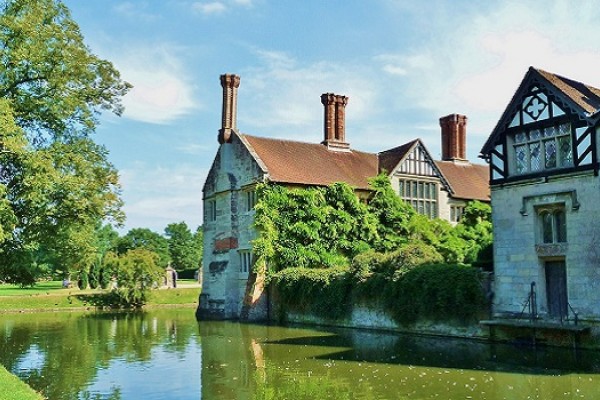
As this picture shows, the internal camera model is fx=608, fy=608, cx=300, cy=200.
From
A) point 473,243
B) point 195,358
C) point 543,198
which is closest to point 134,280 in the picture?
point 473,243

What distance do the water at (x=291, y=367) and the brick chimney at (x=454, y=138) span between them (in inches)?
838

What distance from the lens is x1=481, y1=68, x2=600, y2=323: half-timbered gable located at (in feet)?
58.3

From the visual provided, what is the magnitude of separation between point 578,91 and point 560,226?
4511 millimetres

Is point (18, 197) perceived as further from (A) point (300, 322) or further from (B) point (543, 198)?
(B) point (543, 198)

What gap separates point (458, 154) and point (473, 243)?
10542 millimetres

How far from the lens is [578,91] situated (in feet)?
64.4

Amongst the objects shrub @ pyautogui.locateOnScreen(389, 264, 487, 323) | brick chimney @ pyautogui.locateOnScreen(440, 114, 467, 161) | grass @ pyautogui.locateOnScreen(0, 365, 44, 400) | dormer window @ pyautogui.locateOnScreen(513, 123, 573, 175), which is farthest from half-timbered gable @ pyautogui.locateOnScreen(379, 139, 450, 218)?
grass @ pyautogui.locateOnScreen(0, 365, 44, 400)

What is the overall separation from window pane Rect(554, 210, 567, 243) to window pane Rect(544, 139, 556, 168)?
1.52 meters

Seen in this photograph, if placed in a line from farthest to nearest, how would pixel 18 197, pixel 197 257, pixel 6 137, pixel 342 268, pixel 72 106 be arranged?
pixel 197 257 → pixel 342 268 → pixel 72 106 → pixel 18 197 → pixel 6 137

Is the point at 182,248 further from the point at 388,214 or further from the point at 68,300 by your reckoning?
the point at 388,214

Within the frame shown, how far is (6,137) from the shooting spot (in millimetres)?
16656

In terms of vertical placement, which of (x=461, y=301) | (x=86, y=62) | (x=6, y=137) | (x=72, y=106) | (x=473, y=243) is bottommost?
(x=461, y=301)

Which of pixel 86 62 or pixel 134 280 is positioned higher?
pixel 86 62

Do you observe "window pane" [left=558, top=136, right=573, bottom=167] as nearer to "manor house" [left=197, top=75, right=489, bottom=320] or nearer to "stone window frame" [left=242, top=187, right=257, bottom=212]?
"manor house" [left=197, top=75, right=489, bottom=320]
